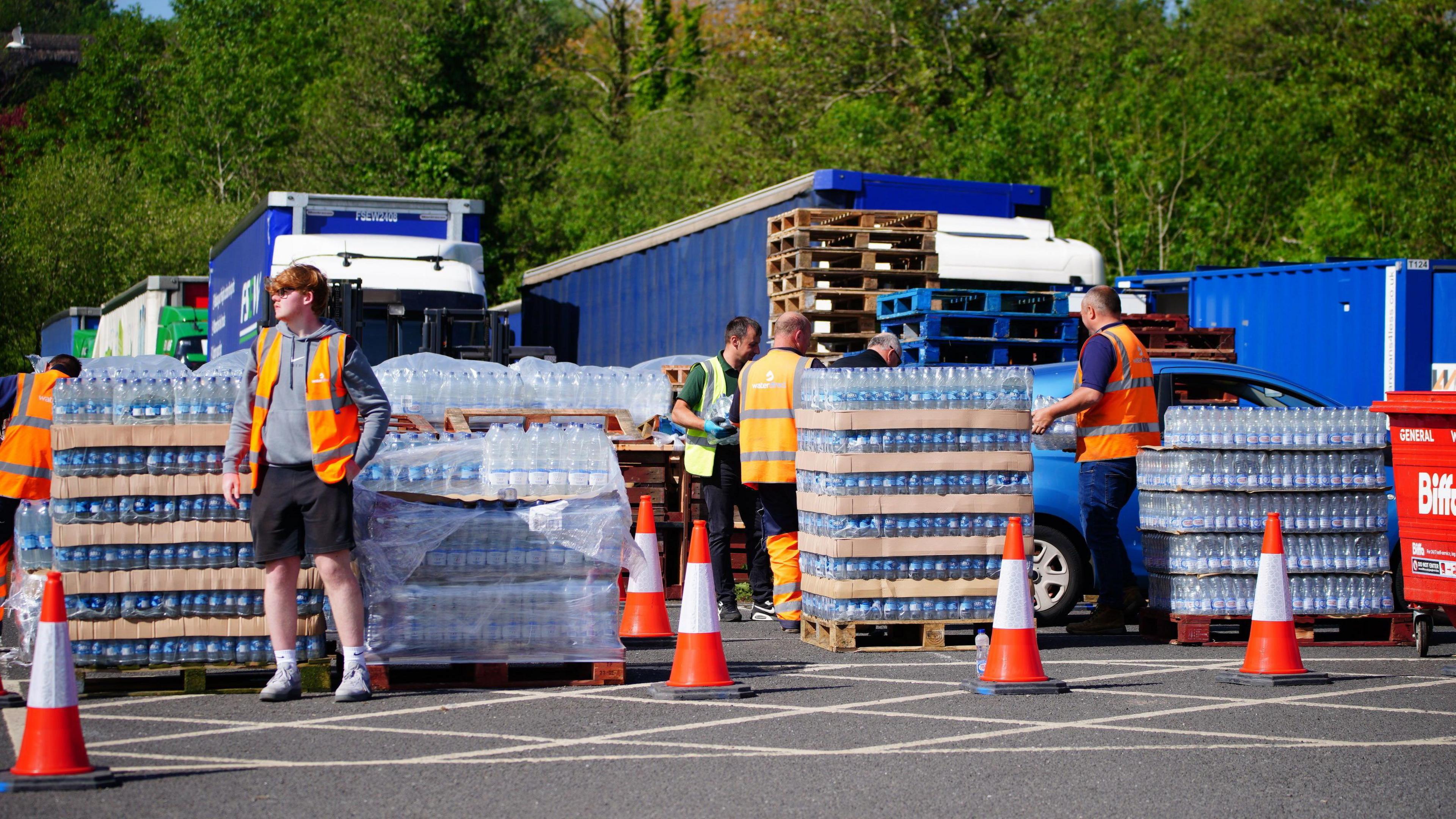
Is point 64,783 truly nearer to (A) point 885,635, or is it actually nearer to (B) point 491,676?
(B) point 491,676

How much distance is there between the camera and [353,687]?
741cm

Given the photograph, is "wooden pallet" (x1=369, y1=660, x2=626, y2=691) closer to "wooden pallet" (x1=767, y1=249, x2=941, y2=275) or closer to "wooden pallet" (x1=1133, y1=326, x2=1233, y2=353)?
"wooden pallet" (x1=767, y1=249, x2=941, y2=275)

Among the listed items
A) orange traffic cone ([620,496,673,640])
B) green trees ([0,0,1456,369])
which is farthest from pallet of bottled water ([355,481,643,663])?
green trees ([0,0,1456,369])

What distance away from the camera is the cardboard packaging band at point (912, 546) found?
892cm

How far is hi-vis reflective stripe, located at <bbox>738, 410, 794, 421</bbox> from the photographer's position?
9.92m

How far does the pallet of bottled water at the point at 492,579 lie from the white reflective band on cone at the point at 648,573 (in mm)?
1562

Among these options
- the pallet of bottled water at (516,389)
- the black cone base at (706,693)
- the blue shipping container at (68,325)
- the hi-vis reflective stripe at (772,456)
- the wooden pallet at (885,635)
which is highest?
the blue shipping container at (68,325)

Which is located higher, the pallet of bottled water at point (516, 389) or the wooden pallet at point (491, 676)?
the pallet of bottled water at point (516, 389)

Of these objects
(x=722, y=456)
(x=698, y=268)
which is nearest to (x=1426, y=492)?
(x=722, y=456)

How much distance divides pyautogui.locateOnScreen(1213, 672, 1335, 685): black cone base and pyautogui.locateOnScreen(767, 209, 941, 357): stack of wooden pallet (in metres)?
6.56

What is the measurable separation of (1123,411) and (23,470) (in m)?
6.71

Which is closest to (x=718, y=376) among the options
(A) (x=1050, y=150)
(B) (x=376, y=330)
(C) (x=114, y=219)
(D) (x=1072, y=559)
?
(D) (x=1072, y=559)

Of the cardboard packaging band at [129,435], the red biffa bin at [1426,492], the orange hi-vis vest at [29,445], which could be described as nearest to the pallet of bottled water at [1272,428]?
the red biffa bin at [1426,492]

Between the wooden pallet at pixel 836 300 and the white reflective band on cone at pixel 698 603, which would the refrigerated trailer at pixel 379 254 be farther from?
the white reflective band on cone at pixel 698 603
